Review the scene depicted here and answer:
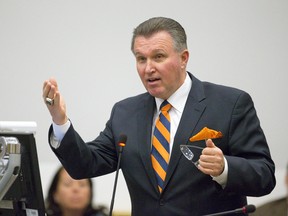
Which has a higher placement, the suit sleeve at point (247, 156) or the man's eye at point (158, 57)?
the man's eye at point (158, 57)

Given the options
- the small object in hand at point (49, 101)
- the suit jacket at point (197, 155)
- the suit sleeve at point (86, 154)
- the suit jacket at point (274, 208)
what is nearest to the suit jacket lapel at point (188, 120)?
the suit jacket at point (197, 155)

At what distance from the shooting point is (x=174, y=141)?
2436mm

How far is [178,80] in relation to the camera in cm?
258

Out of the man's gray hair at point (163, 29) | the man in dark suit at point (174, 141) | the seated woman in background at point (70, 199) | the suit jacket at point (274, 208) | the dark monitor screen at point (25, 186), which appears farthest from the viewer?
the seated woman in background at point (70, 199)

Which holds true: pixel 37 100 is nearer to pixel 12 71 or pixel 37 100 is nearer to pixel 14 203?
pixel 12 71

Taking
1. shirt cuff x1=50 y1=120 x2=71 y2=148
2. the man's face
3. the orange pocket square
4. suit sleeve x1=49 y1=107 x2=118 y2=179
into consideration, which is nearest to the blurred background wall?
suit sleeve x1=49 y1=107 x2=118 y2=179

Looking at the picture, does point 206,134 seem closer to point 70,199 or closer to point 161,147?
point 161,147

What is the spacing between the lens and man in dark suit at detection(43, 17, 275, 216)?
91.7 inches

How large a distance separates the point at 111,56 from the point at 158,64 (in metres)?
1.63

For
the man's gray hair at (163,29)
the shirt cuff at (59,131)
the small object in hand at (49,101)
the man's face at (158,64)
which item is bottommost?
the shirt cuff at (59,131)

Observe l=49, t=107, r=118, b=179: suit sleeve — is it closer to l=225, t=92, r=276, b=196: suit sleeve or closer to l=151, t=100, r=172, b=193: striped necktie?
l=151, t=100, r=172, b=193: striped necktie

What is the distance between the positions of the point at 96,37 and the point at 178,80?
1648 mm

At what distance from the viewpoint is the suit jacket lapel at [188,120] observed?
241cm

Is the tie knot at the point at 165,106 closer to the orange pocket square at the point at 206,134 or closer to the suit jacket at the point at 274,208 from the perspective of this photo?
the orange pocket square at the point at 206,134
